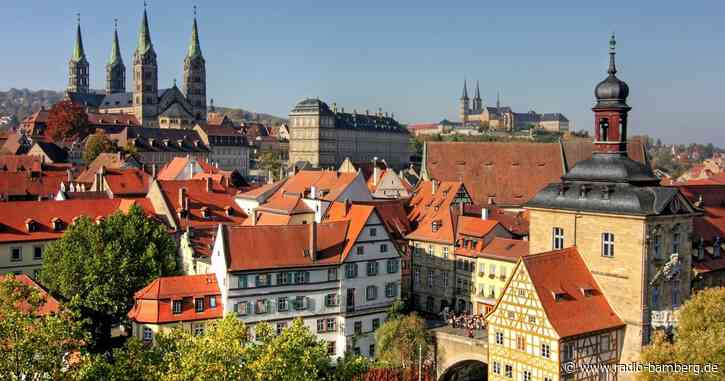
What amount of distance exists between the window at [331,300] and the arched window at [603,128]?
61.4ft

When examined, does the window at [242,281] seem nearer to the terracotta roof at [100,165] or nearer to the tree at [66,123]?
the terracotta roof at [100,165]

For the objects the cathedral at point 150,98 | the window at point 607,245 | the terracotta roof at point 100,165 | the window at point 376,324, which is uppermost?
the cathedral at point 150,98

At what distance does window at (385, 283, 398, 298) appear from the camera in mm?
52250

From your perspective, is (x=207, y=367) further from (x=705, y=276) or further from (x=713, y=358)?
(x=705, y=276)

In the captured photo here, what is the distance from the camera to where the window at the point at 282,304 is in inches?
1875

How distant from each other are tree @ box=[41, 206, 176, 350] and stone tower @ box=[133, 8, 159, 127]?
136975mm

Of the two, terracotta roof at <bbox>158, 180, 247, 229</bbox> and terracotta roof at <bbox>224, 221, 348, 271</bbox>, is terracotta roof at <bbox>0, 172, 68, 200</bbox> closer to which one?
terracotta roof at <bbox>158, 180, 247, 229</bbox>

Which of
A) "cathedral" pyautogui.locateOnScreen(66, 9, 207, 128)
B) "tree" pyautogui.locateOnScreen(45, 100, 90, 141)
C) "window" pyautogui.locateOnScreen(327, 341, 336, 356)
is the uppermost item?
"cathedral" pyautogui.locateOnScreen(66, 9, 207, 128)

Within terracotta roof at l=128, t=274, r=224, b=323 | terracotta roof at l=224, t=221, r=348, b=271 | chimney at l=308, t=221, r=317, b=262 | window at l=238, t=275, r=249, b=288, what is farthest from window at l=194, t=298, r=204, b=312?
chimney at l=308, t=221, r=317, b=262

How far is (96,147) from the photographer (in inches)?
4459

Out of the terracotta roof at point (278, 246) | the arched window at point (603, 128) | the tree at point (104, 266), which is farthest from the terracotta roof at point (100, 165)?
the arched window at point (603, 128)

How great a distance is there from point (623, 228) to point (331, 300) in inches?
748

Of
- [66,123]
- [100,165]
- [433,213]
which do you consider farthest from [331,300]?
[66,123]

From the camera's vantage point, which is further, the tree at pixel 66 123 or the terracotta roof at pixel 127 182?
the tree at pixel 66 123
